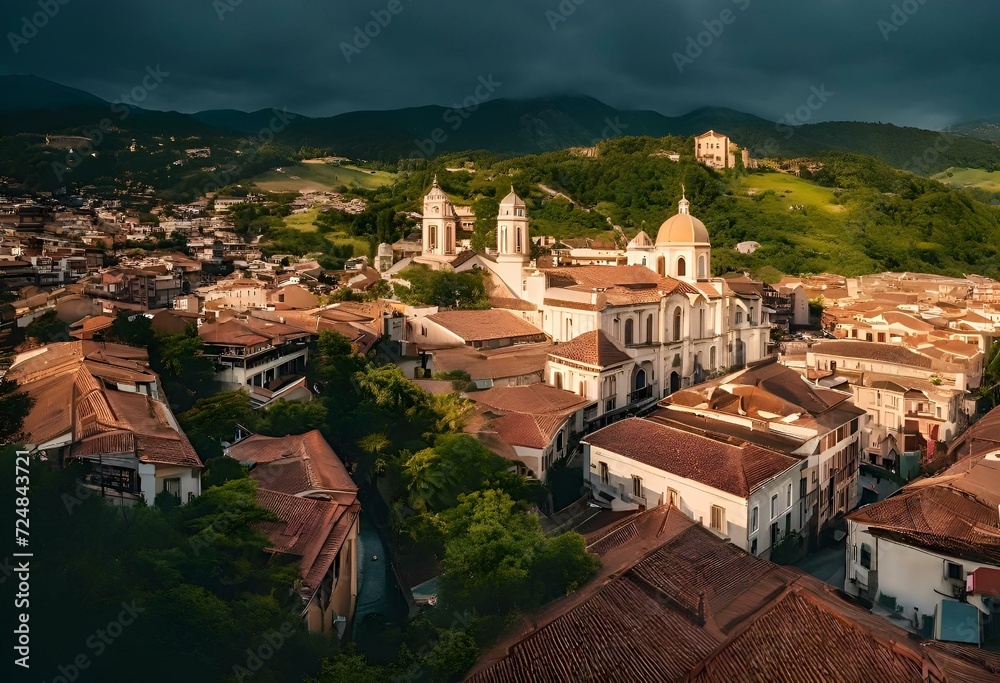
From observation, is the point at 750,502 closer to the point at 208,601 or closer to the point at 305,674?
the point at 305,674

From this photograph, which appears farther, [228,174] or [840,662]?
[228,174]

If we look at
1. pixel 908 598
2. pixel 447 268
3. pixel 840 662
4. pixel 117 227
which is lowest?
pixel 908 598

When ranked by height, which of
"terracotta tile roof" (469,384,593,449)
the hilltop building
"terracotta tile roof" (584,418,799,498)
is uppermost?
the hilltop building

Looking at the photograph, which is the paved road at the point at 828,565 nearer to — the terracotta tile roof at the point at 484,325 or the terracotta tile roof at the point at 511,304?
the terracotta tile roof at the point at 484,325

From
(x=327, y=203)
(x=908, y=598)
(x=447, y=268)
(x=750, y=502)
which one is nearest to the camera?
(x=908, y=598)

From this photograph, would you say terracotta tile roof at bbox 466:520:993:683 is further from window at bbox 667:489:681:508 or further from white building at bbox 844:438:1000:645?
window at bbox 667:489:681:508

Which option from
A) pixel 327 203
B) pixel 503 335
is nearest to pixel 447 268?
pixel 503 335

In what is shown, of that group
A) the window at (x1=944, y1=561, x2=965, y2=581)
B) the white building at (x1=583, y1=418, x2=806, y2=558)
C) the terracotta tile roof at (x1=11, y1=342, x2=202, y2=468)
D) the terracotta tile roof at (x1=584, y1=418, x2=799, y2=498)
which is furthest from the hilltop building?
the terracotta tile roof at (x1=11, y1=342, x2=202, y2=468)

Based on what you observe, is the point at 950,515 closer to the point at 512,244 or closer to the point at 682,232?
the point at 682,232
